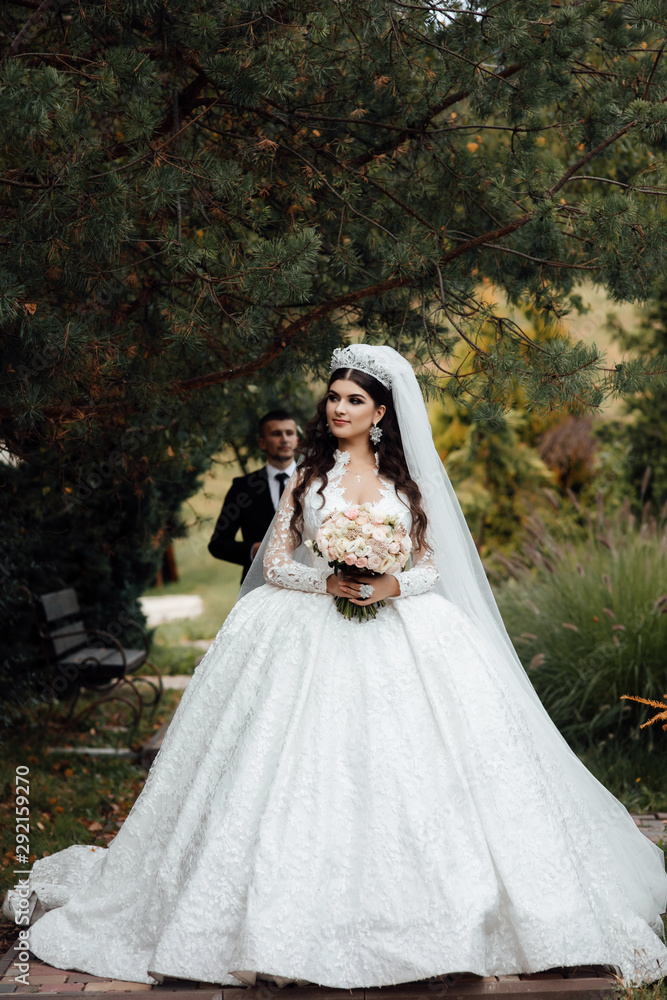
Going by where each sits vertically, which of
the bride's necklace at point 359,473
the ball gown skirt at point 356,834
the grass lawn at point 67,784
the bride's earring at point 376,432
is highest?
the bride's earring at point 376,432

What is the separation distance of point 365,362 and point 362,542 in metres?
0.90

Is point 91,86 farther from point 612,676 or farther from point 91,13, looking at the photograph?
point 612,676

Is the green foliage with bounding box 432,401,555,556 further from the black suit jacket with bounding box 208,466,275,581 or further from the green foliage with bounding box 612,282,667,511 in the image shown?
the black suit jacket with bounding box 208,466,275,581

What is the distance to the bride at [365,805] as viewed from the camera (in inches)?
111

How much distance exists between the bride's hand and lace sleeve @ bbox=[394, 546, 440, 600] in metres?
0.07

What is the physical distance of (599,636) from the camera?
5617mm

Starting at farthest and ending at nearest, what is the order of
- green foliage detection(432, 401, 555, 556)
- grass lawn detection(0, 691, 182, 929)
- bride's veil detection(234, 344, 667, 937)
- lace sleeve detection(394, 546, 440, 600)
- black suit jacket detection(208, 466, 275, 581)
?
green foliage detection(432, 401, 555, 556) < black suit jacket detection(208, 466, 275, 581) < grass lawn detection(0, 691, 182, 929) < bride's veil detection(234, 344, 667, 937) < lace sleeve detection(394, 546, 440, 600)

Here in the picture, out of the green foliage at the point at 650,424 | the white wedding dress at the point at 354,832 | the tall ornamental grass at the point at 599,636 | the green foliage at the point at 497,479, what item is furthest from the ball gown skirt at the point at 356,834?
the green foliage at the point at 497,479

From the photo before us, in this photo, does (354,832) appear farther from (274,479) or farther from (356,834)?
(274,479)

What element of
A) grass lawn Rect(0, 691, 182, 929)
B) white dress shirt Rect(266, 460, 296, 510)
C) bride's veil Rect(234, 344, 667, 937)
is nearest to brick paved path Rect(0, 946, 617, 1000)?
bride's veil Rect(234, 344, 667, 937)

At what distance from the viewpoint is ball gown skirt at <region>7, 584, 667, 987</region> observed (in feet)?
9.19

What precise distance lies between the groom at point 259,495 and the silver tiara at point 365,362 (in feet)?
4.68

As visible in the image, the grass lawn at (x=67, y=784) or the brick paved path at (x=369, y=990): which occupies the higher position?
the brick paved path at (x=369, y=990)

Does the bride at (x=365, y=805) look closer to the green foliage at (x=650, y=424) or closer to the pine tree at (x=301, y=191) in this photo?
the pine tree at (x=301, y=191)
